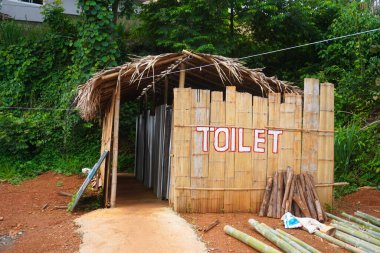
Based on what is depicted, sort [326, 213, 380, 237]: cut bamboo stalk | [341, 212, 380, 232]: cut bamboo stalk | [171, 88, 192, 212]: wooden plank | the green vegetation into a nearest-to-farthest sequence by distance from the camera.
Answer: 1. [326, 213, 380, 237]: cut bamboo stalk
2. [341, 212, 380, 232]: cut bamboo stalk
3. [171, 88, 192, 212]: wooden plank
4. the green vegetation

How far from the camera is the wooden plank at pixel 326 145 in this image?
279 inches

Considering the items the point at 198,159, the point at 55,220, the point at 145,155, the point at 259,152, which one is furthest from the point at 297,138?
the point at 145,155

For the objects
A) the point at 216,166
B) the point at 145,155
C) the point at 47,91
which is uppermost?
the point at 47,91

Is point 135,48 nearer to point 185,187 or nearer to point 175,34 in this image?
point 175,34

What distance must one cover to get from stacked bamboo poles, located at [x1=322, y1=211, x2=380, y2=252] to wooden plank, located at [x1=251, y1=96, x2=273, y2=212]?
1.22m

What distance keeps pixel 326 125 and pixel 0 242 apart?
18.9 ft

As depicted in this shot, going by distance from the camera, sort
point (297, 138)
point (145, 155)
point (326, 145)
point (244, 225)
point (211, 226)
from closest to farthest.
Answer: point (211, 226) → point (244, 225) → point (297, 138) → point (326, 145) → point (145, 155)

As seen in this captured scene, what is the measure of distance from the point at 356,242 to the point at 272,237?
1.16m

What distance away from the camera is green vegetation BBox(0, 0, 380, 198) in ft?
34.0

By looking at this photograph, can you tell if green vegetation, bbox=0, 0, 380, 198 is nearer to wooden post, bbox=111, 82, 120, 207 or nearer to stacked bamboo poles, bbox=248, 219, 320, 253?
stacked bamboo poles, bbox=248, 219, 320, 253

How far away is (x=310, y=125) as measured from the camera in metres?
7.04

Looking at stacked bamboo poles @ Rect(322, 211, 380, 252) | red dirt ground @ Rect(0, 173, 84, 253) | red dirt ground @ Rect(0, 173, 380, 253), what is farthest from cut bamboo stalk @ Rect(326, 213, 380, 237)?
red dirt ground @ Rect(0, 173, 84, 253)

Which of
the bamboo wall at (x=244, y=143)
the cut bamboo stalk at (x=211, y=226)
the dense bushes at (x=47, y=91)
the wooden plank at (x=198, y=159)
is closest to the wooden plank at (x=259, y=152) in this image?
the bamboo wall at (x=244, y=143)

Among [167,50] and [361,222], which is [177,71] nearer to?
[361,222]
